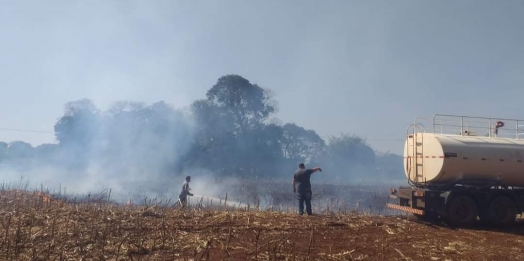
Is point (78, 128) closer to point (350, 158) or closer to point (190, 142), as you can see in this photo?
point (190, 142)

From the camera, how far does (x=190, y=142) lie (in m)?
43.7

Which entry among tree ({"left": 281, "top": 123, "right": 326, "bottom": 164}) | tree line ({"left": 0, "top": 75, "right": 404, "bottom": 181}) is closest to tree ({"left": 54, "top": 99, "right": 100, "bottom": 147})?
tree line ({"left": 0, "top": 75, "right": 404, "bottom": 181})

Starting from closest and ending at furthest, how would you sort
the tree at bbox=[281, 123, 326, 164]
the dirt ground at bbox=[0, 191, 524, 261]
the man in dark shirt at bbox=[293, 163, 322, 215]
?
1. the dirt ground at bbox=[0, 191, 524, 261]
2. the man in dark shirt at bbox=[293, 163, 322, 215]
3. the tree at bbox=[281, 123, 326, 164]

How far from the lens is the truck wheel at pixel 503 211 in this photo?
13805 millimetres

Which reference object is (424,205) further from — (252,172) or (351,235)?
(252,172)

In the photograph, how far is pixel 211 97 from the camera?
48.5 m

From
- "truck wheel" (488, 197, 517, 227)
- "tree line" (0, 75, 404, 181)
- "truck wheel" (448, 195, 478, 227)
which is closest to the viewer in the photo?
"truck wheel" (448, 195, 478, 227)

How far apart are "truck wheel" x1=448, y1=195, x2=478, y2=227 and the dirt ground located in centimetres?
39

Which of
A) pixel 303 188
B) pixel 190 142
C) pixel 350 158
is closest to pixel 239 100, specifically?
pixel 190 142

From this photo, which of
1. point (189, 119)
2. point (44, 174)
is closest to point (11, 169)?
point (44, 174)

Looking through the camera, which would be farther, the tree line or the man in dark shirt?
the tree line

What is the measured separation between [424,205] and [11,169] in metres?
41.6

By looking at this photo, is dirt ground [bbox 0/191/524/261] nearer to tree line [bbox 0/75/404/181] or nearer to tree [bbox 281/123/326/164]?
tree line [bbox 0/75/404/181]

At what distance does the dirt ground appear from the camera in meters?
8.42
